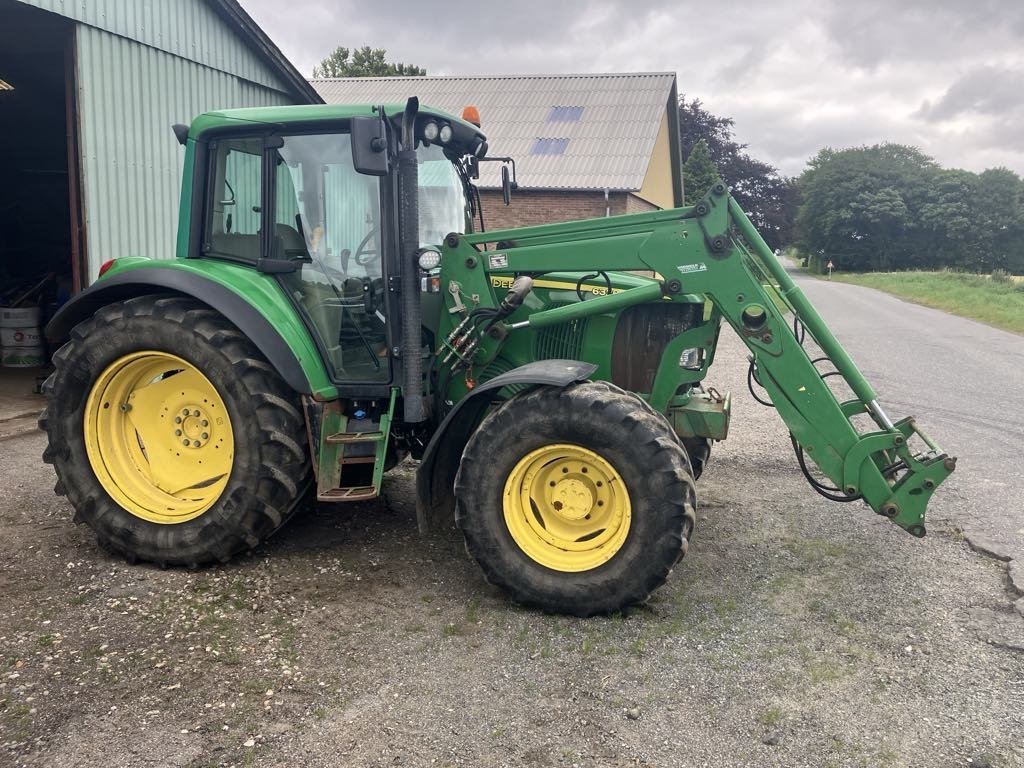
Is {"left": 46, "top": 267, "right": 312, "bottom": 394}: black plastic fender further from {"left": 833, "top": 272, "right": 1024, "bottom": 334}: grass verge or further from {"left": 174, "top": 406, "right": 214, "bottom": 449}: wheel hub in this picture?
{"left": 833, "top": 272, "right": 1024, "bottom": 334}: grass verge

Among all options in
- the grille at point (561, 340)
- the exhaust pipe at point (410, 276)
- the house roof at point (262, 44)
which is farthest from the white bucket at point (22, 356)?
the grille at point (561, 340)

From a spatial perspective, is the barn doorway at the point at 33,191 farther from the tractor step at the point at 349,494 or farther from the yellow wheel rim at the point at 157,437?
the tractor step at the point at 349,494

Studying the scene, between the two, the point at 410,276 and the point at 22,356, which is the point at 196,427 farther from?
the point at 22,356

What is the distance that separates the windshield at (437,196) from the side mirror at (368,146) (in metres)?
0.71

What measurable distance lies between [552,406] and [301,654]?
1483 millimetres

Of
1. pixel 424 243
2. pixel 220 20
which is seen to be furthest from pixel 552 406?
pixel 220 20

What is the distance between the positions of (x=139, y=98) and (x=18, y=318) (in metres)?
3.12

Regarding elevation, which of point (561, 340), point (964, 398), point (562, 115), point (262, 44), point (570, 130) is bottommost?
point (964, 398)

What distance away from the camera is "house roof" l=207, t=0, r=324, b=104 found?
9.41 meters

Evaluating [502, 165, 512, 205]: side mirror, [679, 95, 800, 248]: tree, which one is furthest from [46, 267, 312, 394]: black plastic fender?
[679, 95, 800, 248]: tree

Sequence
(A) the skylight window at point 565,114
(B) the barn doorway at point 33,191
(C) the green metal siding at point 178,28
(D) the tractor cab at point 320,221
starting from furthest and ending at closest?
(A) the skylight window at point 565,114 < (B) the barn doorway at point 33,191 < (C) the green metal siding at point 178,28 < (D) the tractor cab at point 320,221

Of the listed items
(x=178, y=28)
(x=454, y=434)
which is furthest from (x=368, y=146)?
(x=178, y=28)

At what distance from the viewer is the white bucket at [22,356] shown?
9867 millimetres

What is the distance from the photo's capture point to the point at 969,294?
27203 millimetres
